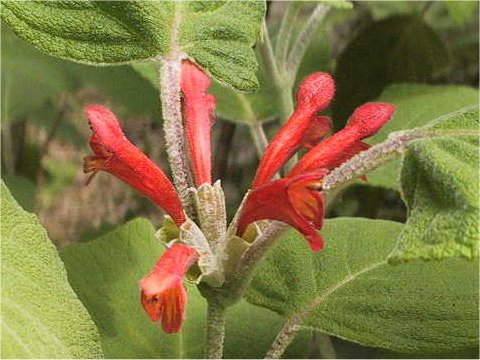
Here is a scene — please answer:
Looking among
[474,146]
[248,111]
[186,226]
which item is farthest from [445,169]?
[248,111]

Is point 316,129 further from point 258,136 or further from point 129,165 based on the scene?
point 258,136

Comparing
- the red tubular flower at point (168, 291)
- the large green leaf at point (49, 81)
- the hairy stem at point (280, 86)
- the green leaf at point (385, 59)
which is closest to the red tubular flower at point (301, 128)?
the red tubular flower at point (168, 291)

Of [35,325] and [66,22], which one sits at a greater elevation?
[66,22]

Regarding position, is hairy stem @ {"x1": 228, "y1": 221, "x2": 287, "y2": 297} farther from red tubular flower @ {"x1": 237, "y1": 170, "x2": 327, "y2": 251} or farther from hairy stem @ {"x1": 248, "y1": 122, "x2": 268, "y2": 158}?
hairy stem @ {"x1": 248, "y1": 122, "x2": 268, "y2": 158}

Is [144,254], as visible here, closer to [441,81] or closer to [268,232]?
[268,232]

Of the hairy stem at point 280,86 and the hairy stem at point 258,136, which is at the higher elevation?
the hairy stem at point 280,86

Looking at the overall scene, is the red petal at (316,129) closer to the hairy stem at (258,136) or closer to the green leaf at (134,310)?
the green leaf at (134,310)

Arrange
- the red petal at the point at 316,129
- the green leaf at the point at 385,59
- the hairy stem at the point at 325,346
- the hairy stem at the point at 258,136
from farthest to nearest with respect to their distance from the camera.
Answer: the green leaf at the point at 385,59 < the hairy stem at the point at 258,136 < the hairy stem at the point at 325,346 < the red petal at the point at 316,129
